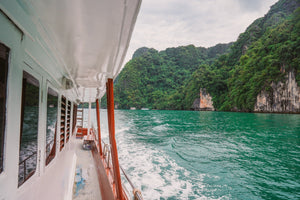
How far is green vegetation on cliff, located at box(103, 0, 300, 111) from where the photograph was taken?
110 ft

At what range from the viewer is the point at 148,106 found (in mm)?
72188

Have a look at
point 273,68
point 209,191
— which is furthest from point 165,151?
point 273,68

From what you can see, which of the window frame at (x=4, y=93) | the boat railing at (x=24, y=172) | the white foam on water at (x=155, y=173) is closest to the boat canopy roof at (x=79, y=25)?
the window frame at (x=4, y=93)

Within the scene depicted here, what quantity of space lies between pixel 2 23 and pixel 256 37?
6194cm

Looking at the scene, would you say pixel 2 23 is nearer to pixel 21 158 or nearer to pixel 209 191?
pixel 21 158

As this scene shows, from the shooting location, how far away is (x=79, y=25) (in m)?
1.04

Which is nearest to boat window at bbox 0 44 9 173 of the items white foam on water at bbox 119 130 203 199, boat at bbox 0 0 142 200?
boat at bbox 0 0 142 200

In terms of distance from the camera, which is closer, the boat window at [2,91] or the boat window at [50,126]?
the boat window at [2,91]

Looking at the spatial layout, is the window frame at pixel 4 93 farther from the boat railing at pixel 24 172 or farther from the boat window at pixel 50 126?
the boat window at pixel 50 126

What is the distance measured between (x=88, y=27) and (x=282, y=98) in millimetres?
37533

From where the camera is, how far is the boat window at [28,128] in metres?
0.92

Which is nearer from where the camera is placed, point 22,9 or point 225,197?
point 22,9

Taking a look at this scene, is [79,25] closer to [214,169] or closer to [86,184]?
[86,184]

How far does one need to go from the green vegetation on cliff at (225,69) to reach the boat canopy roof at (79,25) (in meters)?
37.6
